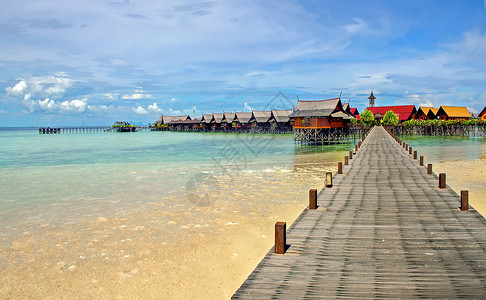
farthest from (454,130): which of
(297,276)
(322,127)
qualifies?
(297,276)

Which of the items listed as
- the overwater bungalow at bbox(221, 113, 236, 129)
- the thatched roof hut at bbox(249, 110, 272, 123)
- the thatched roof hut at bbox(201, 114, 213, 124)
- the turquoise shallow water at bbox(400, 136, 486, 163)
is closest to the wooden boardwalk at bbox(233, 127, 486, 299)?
the turquoise shallow water at bbox(400, 136, 486, 163)

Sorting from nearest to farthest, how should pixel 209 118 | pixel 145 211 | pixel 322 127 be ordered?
pixel 145 211
pixel 322 127
pixel 209 118

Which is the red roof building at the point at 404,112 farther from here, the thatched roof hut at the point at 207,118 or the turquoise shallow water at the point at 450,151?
the thatched roof hut at the point at 207,118

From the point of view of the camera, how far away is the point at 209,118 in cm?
9800

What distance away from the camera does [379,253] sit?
5246mm

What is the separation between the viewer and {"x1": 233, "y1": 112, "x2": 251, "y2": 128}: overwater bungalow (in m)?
84.3

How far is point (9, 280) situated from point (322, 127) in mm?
38600

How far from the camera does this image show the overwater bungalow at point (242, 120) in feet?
277

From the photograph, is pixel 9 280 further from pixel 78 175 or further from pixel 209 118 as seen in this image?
pixel 209 118

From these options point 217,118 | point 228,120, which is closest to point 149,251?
point 228,120

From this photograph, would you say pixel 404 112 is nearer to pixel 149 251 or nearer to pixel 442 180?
pixel 442 180

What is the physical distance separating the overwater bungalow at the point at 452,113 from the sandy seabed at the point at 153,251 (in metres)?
67.3

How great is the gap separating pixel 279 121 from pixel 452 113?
117ft

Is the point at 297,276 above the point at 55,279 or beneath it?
above
